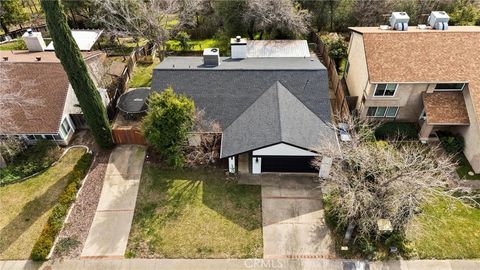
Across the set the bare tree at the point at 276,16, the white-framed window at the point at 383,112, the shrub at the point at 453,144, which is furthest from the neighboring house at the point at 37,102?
the shrub at the point at 453,144

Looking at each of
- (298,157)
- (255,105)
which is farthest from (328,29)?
(298,157)

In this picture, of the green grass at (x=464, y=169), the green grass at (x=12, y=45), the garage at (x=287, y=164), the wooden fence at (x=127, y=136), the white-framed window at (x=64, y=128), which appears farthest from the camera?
the green grass at (x=12, y=45)

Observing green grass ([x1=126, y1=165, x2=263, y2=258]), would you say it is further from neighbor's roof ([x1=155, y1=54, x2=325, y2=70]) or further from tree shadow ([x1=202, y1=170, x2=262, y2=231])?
neighbor's roof ([x1=155, y1=54, x2=325, y2=70])

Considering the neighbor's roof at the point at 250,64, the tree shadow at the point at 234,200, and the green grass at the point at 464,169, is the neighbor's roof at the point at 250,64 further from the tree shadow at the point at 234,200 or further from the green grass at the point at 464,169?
the green grass at the point at 464,169

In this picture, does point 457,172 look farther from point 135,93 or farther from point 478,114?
point 135,93

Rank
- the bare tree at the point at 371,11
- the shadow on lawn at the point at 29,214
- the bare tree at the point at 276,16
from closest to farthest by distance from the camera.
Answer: the shadow on lawn at the point at 29,214 < the bare tree at the point at 276,16 < the bare tree at the point at 371,11

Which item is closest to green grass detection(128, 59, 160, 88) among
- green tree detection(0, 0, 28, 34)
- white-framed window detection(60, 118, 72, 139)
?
white-framed window detection(60, 118, 72, 139)

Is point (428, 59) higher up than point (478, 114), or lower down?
higher up
